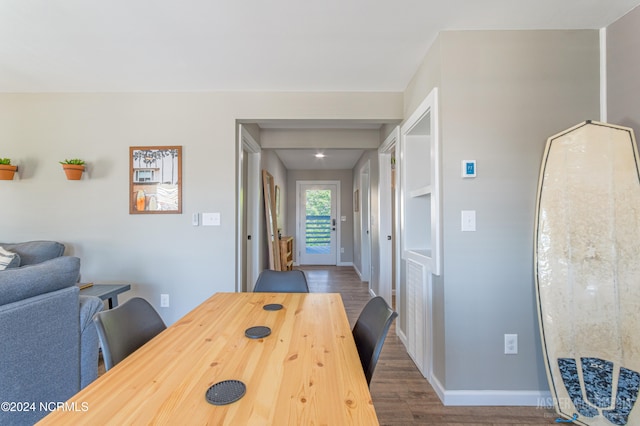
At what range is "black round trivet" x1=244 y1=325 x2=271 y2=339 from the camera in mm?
1139

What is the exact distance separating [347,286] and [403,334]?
7.27 ft

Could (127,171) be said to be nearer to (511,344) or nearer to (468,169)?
(468,169)

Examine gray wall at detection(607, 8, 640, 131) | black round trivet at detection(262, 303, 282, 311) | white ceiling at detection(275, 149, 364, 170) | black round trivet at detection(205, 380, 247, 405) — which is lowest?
black round trivet at detection(262, 303, 282, 311)

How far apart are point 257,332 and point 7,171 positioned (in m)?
3.08

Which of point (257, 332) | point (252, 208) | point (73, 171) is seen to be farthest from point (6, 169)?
point (257, 332)

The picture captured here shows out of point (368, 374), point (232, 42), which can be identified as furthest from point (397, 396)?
point (232, 42)

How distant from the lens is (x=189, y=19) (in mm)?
1736

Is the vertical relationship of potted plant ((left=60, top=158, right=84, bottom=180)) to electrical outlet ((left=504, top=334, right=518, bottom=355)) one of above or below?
above

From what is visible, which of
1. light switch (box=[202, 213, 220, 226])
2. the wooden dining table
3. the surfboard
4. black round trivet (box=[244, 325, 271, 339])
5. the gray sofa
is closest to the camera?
the wooden dining table

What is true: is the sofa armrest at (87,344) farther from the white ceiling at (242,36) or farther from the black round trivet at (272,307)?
the white ceiling at (242,36)

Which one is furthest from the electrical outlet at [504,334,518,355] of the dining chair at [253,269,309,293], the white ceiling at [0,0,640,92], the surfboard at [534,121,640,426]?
the white ceiling at [0,0,640,92]

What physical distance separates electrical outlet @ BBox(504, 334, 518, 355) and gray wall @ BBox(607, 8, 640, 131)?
1.38 m

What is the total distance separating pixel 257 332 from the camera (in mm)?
1173

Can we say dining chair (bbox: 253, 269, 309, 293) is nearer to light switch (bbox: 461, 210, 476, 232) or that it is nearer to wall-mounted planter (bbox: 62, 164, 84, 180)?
light switch (bbox: 461, 210, 476, 232)
